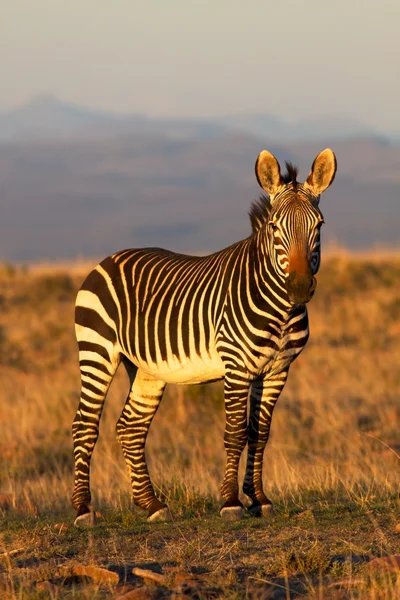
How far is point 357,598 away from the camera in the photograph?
584 cm

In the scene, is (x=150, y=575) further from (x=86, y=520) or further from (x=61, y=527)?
(x=86, y=520)

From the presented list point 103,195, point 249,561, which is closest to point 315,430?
point 249,561

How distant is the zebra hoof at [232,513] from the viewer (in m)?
8.07

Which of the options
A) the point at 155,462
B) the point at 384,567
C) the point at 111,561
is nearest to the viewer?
the point at 384,567

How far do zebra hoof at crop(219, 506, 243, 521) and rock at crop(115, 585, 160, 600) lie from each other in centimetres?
209

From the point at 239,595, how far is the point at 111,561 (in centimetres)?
120

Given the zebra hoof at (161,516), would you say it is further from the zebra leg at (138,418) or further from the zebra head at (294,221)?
the zebra head at (294,221)

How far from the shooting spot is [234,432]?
8109 millimetres

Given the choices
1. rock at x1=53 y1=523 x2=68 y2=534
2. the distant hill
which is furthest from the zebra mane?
the distant hill

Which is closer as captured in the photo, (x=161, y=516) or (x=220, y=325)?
(x=220, y=325)

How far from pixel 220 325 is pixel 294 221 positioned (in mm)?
1062

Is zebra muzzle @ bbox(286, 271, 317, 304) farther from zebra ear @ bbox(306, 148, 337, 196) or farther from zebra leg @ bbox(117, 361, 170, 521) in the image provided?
zebra leg @ bbox(117, 361, 170, 521)

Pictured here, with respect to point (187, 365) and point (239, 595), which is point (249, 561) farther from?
point (187, 365)

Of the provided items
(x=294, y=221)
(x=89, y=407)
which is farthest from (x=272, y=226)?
(x=89, y=407)
